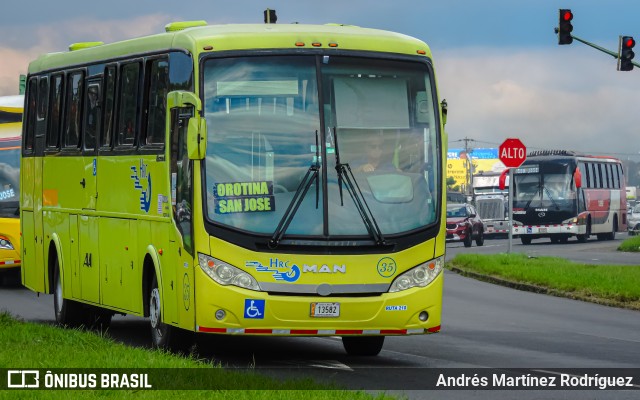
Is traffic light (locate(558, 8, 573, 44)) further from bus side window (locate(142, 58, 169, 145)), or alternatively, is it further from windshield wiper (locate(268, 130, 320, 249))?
windshield wiper (locate(268, 130, 320, 249))

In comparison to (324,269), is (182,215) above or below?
above

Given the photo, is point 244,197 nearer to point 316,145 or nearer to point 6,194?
point 316,145

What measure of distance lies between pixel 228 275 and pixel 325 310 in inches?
37.4

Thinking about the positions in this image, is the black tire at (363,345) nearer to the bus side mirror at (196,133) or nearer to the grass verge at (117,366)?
the grass verge at (117,366)

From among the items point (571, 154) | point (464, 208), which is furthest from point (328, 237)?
point (571, 154)

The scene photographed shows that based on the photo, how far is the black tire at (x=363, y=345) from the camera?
1603cm

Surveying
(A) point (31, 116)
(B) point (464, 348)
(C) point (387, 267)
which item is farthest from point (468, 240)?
(C) point (387, 267)

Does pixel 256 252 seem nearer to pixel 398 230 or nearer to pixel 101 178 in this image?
pixel 398 230

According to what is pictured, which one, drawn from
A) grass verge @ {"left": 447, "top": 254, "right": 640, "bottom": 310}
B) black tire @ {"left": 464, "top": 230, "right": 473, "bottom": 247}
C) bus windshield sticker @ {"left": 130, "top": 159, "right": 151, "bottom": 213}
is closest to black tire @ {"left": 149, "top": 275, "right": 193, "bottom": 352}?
bus windshield sticker @ {"left": 130, "top": 159, "right": 151, "bottom": 213}

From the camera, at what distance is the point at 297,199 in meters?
14.2

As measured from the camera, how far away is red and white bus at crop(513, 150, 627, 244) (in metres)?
65.8

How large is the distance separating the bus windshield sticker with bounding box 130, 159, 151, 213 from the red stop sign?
2222 cm

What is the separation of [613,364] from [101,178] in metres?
6.16

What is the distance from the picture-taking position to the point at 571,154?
67.0 metres
